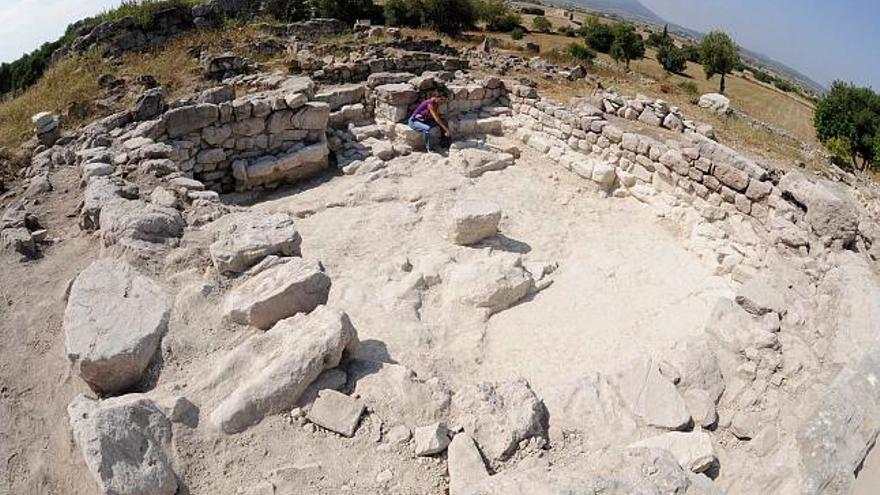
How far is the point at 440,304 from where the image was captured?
6.81m

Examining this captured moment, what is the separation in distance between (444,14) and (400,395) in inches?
1281

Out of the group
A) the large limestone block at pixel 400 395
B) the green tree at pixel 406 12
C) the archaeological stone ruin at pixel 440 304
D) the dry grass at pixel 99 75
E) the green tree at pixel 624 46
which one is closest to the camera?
the archaeological stone ruin at pixel 440 304

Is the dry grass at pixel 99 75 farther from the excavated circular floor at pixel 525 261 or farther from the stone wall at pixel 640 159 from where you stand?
the stone wall at pixel 640 159

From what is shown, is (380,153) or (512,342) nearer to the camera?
(512,342)

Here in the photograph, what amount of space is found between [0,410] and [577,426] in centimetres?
447

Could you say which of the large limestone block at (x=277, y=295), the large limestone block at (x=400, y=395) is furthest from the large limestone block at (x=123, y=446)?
the large limestone block at (x=400, y=395)

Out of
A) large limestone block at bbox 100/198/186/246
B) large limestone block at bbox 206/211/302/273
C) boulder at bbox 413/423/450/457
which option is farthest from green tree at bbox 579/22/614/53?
boulder at bbox 413/423/450/457

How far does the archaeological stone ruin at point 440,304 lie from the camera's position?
3.88 metres

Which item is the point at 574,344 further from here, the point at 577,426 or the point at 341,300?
the point at 341,300

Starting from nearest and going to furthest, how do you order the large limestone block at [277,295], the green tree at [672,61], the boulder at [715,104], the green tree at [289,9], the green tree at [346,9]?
the large limestone block at [277,295] → the boulder at [715,104] → the green tree at [289,9] → the green tree at [346,9] → the green tree at [672,61]

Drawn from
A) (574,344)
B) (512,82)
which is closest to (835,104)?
(512,82)

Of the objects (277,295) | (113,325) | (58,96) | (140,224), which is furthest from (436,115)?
(58,96)

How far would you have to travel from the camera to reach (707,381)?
17.3ft

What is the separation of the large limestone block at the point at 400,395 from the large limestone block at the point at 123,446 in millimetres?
1477
